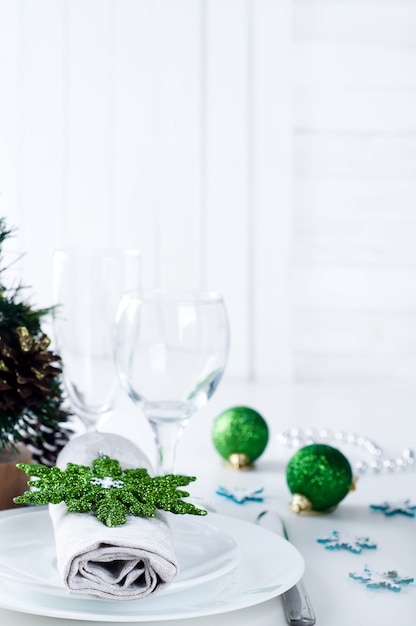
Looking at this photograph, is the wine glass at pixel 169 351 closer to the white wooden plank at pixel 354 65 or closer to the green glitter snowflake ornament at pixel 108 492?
the green glitter snowflake ornament at pixel 108 492

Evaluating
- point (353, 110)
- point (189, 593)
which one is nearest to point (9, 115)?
point (353, 110)

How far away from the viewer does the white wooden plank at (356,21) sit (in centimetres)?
207

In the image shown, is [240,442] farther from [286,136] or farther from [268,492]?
[286,136]

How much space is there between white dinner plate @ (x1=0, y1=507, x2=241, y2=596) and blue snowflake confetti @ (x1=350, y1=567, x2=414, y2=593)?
105 mm

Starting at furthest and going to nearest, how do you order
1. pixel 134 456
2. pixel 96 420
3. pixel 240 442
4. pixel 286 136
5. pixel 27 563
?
pixel 286 136, pixel 240 442, pixel 96 420, pixel 134 456, pixel 27 563

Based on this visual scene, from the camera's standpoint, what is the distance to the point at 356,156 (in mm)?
2119

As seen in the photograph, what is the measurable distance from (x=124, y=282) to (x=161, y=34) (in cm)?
130

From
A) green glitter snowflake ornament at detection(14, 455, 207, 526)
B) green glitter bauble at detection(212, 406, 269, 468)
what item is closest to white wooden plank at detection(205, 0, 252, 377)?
green glitter bauble at detection(212, 406, 269, 468)

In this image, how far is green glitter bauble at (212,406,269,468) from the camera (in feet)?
3.38

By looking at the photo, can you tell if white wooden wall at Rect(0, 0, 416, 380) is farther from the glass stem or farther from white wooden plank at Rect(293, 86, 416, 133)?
the glass stem

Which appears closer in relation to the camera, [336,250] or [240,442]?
[240,442]

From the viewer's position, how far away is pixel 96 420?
0.89 metres

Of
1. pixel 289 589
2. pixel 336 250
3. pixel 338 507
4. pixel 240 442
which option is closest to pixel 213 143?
pixel 336 250

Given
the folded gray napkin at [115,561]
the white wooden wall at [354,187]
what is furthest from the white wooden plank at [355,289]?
the folded gray napkin at [115,561]
